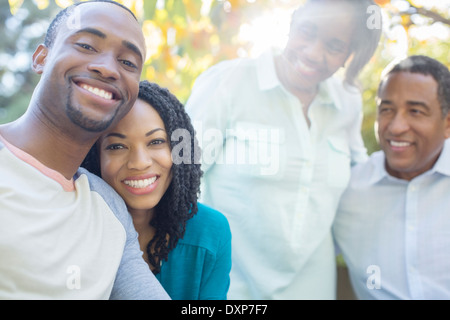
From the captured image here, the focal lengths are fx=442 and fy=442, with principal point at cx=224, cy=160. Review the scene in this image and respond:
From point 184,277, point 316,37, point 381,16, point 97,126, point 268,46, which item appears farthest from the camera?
point 268,46

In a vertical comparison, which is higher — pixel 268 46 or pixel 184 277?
pixel 268 46

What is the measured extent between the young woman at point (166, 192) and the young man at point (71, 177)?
13 centimetres

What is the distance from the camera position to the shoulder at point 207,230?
1.84 meters

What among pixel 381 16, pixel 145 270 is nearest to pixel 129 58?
pixel 145 270

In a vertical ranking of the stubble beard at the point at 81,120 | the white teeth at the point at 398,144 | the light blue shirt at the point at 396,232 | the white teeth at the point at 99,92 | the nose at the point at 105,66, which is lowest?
the light blue shirt at the point at 396,232

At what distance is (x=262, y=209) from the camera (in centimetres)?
233

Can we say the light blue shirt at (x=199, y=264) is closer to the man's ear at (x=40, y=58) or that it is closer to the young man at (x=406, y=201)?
the man's ear at (x=40, y=58)

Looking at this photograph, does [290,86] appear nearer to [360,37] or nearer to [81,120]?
[360,37]

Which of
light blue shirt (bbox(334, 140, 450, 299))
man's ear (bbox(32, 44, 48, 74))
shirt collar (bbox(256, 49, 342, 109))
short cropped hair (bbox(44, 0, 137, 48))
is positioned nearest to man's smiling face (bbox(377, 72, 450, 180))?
light blue shirt (bbox(334, 140, 450, 299))

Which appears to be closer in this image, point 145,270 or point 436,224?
point 145,270

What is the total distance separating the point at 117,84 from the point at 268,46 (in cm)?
141

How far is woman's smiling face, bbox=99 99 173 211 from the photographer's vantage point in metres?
1.67

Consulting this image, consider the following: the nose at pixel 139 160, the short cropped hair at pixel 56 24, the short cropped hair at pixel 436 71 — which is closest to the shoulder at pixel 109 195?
the nose at pixel 139 160

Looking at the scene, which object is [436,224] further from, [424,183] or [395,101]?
[395,101]
